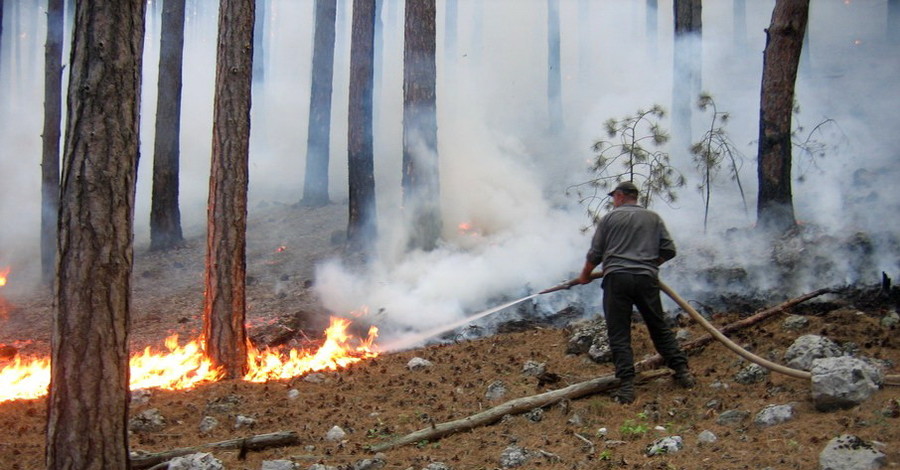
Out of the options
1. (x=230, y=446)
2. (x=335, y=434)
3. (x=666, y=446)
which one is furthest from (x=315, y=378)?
(x=666, y=446)

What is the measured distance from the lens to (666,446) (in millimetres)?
4785

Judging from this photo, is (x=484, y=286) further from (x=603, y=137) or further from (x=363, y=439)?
(x=603, y=137)

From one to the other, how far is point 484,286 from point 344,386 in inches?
146

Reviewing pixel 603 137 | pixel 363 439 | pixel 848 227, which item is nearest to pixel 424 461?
pixel 363 439

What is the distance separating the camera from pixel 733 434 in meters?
4.94

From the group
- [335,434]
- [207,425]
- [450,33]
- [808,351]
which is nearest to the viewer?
[335,434]

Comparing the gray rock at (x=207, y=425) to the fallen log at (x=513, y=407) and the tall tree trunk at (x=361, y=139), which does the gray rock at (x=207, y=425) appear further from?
the tall tree trunk at (x=361, y=139)

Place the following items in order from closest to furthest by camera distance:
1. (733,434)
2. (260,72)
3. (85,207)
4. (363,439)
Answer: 1. (85,207)
2. (733,434)
3. (363,439)
4. (260,72)

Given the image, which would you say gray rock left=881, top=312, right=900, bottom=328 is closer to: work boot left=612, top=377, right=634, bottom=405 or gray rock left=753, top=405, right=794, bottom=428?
gray rock left=753, top=405, right=794, bottom=428

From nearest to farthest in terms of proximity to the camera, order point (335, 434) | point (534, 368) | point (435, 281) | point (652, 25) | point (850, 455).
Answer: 1. point (850, 455)
2. point (335, 434)
3. point (534, 368)
4. point (435, 281)
5. point (652, 25)

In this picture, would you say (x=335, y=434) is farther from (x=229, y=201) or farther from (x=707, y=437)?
(x=229, y=201)

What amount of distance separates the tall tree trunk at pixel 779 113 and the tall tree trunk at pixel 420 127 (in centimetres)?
597

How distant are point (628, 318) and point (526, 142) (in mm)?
17978

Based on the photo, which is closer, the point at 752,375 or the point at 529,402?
the point at 529,402
